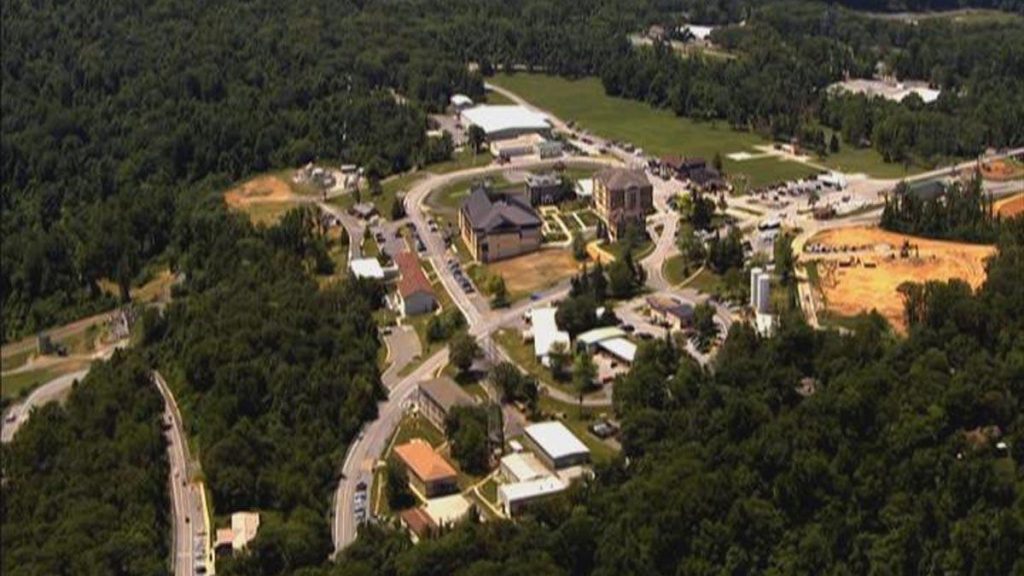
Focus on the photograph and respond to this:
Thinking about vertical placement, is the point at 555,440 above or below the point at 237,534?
above

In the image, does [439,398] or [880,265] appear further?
[880,265]

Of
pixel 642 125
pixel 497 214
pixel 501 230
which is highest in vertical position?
pixel 497 214

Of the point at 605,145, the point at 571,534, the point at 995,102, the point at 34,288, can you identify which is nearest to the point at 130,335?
the point at 34,288

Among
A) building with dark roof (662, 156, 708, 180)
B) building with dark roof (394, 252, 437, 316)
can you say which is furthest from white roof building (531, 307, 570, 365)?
building with dark roof (662, 156, 708, 180)

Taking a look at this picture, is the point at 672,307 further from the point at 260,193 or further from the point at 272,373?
the point at 260,193

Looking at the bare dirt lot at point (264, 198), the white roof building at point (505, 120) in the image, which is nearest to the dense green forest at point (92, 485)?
the bare dirt lot at point (264, 198)

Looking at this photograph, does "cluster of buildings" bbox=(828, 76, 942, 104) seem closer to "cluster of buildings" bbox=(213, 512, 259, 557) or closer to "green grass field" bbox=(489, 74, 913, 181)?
"green grass field" bbox=(489, 74, 913, 181)

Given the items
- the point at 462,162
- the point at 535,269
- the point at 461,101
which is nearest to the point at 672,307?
the point at 535,269
